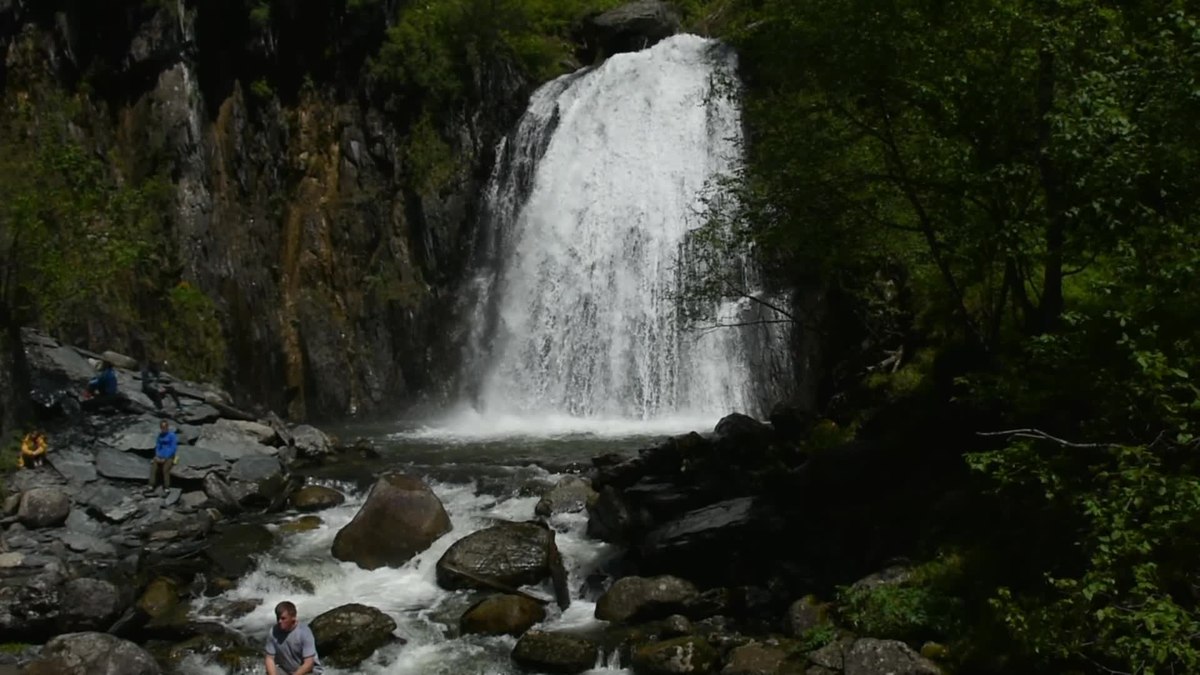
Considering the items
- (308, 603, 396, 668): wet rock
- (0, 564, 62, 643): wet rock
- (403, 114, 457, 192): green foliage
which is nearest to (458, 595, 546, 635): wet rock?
(308, 603, 396, 668): wet rock

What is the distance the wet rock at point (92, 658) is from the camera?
11.5 meters

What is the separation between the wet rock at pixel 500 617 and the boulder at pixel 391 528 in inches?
102

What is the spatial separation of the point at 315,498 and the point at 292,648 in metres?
9.68

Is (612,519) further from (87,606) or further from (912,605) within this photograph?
(87,606)

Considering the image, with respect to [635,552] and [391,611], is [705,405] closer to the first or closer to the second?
[635,552]

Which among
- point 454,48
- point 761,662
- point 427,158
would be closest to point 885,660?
point 761,662

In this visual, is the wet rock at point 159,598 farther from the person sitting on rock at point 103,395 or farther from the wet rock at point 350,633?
the person sitting on rock at point 103,395

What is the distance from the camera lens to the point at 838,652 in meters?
11.2

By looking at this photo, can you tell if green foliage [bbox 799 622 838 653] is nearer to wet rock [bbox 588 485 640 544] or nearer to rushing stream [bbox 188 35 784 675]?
wet rock [bbox 588 485 640 544]

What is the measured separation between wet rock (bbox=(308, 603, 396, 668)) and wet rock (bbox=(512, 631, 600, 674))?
6.14ft

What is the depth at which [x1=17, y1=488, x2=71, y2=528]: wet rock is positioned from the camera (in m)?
16.6

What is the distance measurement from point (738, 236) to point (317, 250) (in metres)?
20.9

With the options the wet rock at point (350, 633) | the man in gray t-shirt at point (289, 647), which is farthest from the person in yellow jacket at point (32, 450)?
the man in gray t-shirt at point (289, 647)

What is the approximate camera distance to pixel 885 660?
1062 cm
